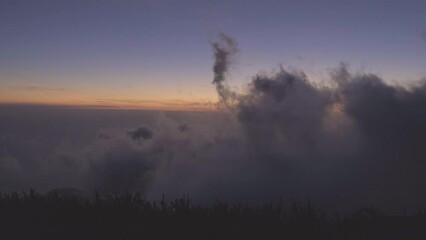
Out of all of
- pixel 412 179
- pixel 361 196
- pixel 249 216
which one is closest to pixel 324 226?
pixel 249 216

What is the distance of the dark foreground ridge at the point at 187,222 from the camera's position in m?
7.74

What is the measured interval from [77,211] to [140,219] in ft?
4.83

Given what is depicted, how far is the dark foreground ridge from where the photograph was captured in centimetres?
774

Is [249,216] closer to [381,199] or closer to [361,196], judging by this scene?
[381,199]

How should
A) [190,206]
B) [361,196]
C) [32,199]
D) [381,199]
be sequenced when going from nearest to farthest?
[190,206] < [32,199] < [381,199] < [361,196]

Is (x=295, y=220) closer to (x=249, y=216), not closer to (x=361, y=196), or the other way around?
(x=249, y=216)

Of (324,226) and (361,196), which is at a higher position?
(324,226)

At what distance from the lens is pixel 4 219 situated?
9.52 m

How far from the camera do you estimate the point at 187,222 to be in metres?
7.92

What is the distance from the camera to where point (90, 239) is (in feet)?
26.4

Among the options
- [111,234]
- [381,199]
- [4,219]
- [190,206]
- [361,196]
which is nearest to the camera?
[111,234]

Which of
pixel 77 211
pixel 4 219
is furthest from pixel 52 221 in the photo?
pixel 4 219

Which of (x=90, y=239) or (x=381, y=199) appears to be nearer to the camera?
(x=90, y=239)

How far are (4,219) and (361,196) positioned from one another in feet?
628
